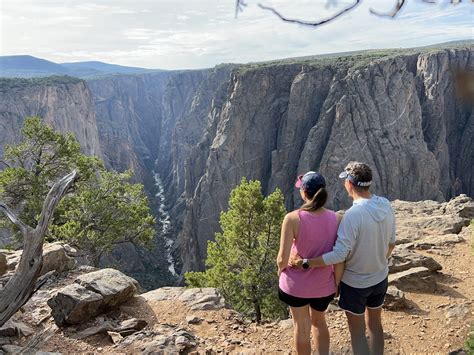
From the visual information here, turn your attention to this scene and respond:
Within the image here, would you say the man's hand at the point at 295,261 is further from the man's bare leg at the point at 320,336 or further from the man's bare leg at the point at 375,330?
the man's bare leg at the point at 375,330

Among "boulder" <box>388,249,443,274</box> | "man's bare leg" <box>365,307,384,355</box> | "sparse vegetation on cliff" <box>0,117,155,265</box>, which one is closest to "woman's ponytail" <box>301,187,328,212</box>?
"man's bare leg" <box>365,307,384,355</box>

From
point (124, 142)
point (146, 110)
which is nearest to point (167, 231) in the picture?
point (124, 142)

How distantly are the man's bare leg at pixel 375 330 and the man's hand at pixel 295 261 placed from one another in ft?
3.57

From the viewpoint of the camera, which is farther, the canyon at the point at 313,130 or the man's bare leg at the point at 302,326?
the canyon at the point at 313,130

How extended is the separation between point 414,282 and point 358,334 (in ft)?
14.2

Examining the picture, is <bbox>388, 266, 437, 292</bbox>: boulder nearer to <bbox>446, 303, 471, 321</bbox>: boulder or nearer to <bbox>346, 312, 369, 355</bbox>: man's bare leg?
<bbox>446, 303, 471, 321</bbox>: boulder

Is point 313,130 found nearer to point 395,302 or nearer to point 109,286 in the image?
point 395,302

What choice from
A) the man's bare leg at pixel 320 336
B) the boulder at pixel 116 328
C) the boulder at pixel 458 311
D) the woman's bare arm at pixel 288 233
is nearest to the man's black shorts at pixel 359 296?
the man's bare leg at pixel 320 336

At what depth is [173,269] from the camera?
2188 inches

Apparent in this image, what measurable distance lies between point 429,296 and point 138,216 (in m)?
11.3

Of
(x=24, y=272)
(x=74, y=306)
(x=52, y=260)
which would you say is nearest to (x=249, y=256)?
(x=52, y=260)

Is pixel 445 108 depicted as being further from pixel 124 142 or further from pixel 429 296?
pixel 124 142

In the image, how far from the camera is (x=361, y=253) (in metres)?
4.20

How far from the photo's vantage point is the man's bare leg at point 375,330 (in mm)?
4586
